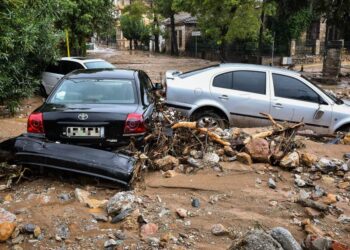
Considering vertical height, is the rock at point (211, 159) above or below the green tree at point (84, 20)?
below

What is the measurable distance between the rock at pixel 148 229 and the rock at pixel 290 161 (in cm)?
254

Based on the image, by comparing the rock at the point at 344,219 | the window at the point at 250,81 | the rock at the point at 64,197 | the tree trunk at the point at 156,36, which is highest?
the tree trunk at the point at 156,36

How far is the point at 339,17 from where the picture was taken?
63.6 ft

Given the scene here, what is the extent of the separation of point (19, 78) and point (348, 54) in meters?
28.5

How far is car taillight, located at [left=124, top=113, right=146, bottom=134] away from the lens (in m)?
5.59

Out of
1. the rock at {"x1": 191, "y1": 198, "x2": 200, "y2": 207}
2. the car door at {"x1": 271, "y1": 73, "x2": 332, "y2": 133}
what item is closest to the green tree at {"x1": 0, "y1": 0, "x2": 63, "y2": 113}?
the car door at {"x1": 271, "y1": 73, "x2": 332, "y2": 133}

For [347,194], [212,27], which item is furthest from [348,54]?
[347,194]

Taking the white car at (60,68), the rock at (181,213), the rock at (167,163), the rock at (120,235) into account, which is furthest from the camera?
the white car at (60,68)

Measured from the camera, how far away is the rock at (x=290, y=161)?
19.6 feet

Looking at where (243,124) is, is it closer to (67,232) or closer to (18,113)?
(67,232)

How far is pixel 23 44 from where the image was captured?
1112cm

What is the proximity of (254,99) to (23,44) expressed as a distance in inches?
256

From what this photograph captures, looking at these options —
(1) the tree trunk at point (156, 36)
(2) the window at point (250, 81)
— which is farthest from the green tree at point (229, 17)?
(1) the tree trunk at point (156, 36)

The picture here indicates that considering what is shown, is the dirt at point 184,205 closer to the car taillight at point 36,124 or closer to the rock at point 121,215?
the rock at point 121,215
